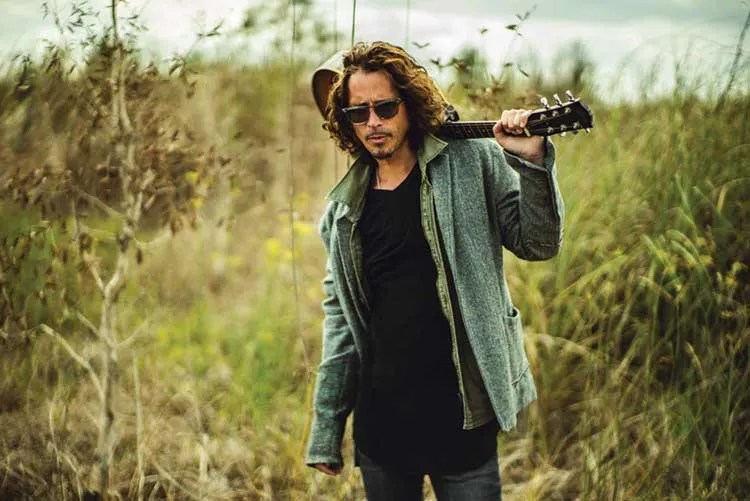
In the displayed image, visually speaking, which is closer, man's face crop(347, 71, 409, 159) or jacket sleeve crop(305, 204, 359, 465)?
man's face crop(347, 71, 409, 159)

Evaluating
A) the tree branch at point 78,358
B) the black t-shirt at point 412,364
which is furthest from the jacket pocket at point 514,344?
the tree branch at point 78,358

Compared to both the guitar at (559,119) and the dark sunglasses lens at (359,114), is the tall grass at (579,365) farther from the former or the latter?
the guitar at (559,119)

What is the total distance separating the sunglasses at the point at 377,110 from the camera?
1970 millimetres

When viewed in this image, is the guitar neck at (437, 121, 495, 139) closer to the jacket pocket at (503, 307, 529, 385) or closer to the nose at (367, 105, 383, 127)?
the nose at (367, 105, 383, 127)

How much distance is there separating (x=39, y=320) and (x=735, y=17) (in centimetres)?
347

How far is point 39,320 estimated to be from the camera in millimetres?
3359

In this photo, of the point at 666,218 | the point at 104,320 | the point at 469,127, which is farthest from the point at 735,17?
the point at 104,320

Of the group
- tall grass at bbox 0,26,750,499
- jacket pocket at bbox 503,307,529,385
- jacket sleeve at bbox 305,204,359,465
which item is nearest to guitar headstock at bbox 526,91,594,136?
jacket pocket at bbox 503,307,529,385

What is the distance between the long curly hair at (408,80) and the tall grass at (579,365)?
3.07 ft

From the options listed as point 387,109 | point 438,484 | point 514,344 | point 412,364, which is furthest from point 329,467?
point 387,109

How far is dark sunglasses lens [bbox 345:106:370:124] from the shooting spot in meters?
1.99

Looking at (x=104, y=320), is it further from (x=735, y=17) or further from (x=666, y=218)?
(x=735, y=17)

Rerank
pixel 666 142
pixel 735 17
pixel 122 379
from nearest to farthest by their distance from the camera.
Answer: pixel 735 17, pixel 666 142, pixel 122 379

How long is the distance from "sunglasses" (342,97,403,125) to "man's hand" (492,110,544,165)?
32cm
